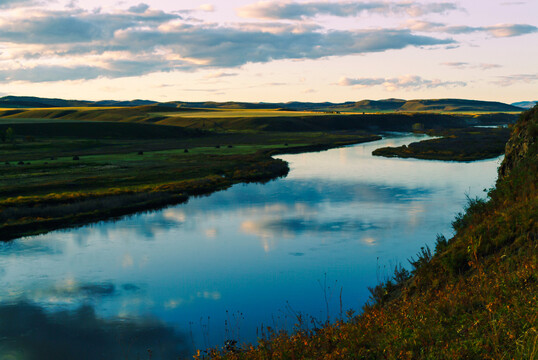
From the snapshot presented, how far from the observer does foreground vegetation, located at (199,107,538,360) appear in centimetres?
664

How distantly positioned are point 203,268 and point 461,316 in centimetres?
1721

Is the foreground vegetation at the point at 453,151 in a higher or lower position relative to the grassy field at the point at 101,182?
higher

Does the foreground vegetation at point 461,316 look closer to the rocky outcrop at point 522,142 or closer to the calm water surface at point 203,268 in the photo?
the calm water surface at point 203,268

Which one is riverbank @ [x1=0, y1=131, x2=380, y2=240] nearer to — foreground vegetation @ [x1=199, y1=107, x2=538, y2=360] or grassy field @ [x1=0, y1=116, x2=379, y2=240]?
grassy field @ [x1=0, y1=116, x2=379, y2=240]

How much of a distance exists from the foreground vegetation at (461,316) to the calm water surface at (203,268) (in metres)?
4.67

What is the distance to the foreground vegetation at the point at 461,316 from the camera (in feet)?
21.8

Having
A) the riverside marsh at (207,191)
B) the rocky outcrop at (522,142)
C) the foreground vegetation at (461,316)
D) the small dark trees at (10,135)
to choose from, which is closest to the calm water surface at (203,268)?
the riverside marsh at (207,191)

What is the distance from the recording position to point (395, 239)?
27641 millimetres

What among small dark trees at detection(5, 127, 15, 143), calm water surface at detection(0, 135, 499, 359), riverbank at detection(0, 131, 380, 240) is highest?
small dark trees at detection(5, 127, 15, 143)

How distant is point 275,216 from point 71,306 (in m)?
Answer: 18.6

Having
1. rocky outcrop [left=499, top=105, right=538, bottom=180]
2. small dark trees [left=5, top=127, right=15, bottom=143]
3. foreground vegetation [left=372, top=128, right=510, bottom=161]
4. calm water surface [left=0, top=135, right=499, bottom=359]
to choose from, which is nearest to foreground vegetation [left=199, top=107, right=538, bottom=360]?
calm water surface [left=0, top=135, right=499, bottom=359]

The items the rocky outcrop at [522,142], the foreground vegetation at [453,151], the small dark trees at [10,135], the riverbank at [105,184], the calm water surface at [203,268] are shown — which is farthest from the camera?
the small dark trees at [10,135]

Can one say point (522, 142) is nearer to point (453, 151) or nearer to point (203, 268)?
point (203, 268)

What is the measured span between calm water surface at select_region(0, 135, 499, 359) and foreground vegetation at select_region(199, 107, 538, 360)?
4675mm
